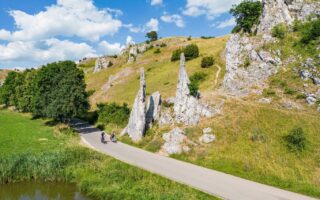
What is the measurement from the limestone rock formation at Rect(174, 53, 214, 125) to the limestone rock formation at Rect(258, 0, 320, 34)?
2026 centimetres

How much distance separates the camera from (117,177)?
2695cm

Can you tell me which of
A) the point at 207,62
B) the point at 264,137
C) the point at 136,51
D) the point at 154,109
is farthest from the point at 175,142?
the point at 136,51

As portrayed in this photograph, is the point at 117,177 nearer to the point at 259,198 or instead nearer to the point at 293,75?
the point at 259,198

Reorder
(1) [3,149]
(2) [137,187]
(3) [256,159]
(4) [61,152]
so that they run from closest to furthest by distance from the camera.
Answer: (2) [137,187] < (3) [256,159] < (4) [61,152] < (1) [3,149]

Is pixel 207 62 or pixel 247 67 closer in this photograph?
pixel 247 67

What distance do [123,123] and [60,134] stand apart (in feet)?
36.4

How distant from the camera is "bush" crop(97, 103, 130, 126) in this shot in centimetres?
5244

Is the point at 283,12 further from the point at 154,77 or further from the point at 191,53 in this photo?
the point at 154,77

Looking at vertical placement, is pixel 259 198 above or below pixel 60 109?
below

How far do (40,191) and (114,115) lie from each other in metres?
28.9

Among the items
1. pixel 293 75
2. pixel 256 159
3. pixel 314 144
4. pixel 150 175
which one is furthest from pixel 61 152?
pixel 293 75

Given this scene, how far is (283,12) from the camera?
52.2 m

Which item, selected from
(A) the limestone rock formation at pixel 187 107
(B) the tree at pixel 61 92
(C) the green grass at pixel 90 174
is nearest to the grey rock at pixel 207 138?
(A) the limestone rock formation at pixel 187 107

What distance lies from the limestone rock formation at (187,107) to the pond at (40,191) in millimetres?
19374
